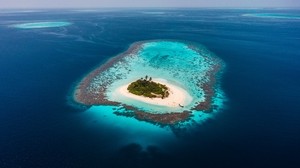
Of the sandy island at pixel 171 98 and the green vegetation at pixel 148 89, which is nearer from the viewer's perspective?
the sandy island at pixel 171 98

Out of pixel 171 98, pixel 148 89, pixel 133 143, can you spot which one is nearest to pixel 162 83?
pixel 148 89

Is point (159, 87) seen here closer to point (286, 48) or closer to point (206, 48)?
point (206, 48)

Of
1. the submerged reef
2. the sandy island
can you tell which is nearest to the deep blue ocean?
the submerged reef

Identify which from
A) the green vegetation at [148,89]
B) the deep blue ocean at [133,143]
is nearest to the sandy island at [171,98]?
the green vegetation at [148,89]

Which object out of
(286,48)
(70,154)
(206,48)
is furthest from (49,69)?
(286,48)

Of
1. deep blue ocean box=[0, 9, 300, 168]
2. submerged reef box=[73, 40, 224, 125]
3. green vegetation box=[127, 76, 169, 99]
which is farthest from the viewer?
green vegetation box=[127, 76, 169, 99]

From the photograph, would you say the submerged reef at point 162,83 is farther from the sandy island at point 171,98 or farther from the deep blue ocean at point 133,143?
the deep blue ocean at point 133,143

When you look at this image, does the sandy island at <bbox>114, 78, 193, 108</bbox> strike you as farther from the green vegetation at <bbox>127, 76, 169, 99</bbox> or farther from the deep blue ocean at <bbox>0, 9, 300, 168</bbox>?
the deep blue ocean at <bbox>0, 9, 300, 168</bbox>
